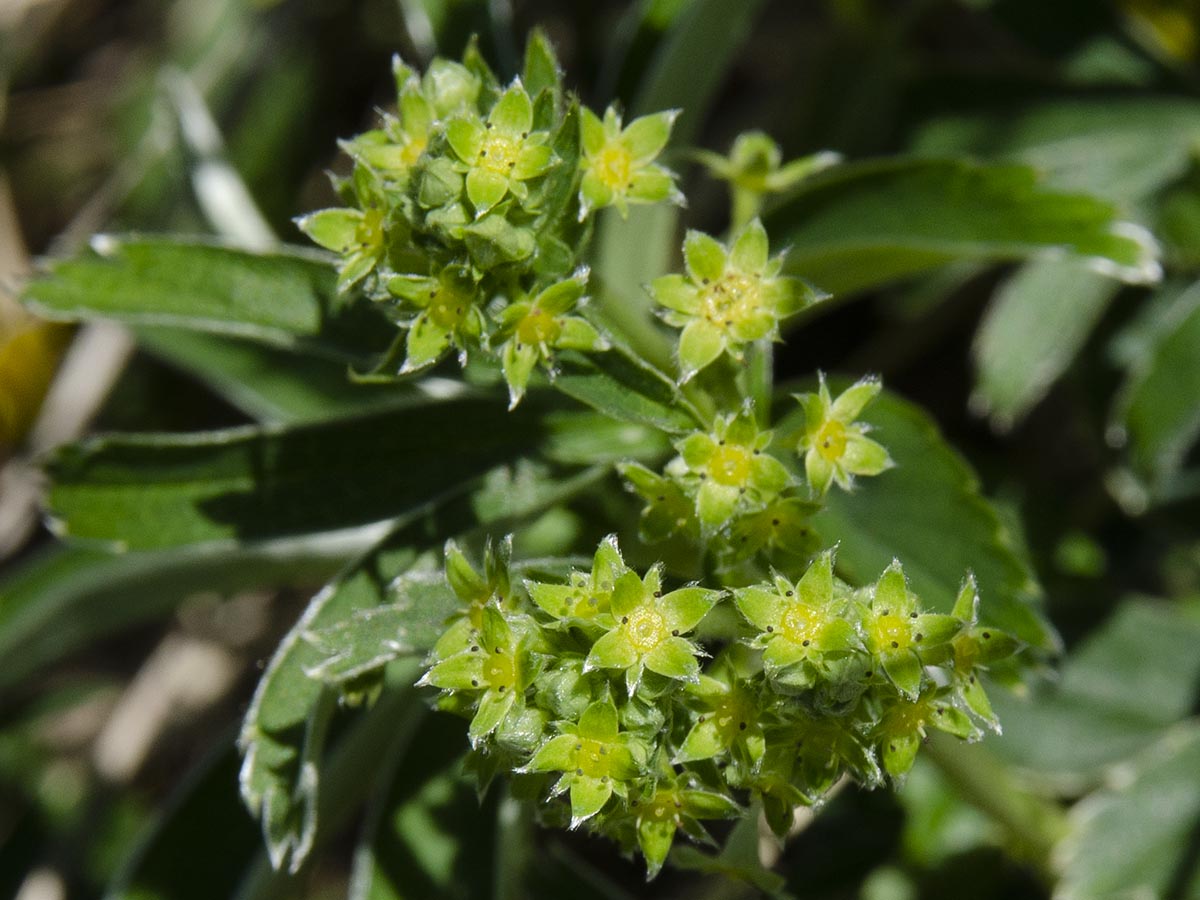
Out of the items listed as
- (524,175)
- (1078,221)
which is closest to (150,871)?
(524,175)

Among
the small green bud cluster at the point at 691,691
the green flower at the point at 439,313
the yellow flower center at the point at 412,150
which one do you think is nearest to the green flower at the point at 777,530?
the small green bud cluster at the point at 691,691

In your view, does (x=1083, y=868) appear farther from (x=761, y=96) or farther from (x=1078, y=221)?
(x=761, y=96)

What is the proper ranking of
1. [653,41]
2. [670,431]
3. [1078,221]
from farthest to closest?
[653,41] → [1078,221] → [670,431]

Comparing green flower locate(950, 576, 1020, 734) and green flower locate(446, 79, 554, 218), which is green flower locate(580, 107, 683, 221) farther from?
green flower locate(950, 576, 1020, 734)

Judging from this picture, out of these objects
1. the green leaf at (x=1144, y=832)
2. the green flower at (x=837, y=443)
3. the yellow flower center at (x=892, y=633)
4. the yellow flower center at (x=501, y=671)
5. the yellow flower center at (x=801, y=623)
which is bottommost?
the green leaf at (x=1144, y=832)

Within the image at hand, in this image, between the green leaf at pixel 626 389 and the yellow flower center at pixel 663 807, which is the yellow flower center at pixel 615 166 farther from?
the yellow flower center at pixel 663 807

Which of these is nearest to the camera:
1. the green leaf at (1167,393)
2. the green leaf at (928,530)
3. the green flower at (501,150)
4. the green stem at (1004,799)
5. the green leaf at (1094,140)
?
the green flower at (501,150)
